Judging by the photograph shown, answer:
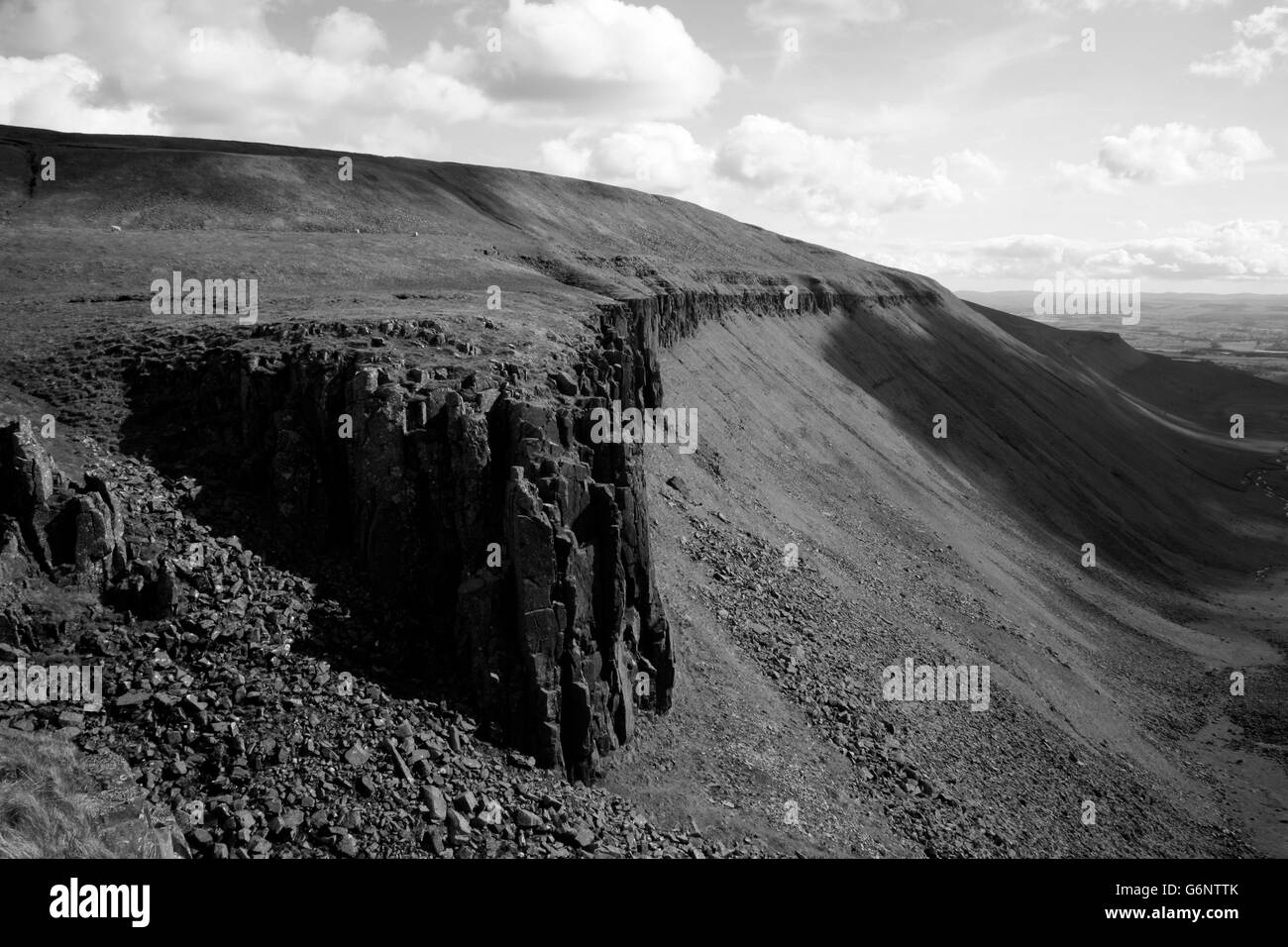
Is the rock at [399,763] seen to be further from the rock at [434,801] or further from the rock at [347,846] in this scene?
the rock at [347,846]

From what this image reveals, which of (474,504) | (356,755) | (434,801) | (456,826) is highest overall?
(474,504)

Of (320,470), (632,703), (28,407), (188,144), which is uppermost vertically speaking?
(188,144)

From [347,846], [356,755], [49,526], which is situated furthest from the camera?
[49,526]

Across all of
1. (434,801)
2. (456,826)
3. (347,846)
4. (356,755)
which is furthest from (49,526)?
(456,826)

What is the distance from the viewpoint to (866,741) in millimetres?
26156

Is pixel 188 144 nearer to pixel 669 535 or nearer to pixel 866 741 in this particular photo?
pixel 669 535

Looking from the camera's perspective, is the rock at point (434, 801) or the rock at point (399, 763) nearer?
the rock at point (434, 801)

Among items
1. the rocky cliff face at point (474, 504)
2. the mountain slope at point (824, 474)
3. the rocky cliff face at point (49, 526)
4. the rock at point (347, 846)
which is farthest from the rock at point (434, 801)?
the rocky cliff face at point (49, 526)

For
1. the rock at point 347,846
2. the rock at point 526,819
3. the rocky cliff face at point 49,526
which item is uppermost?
the rocky cliff face at point 49,526

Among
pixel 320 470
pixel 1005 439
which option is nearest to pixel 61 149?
pixel 320 470

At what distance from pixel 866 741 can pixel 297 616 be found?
17.4 m

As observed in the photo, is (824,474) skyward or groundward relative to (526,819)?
skyward

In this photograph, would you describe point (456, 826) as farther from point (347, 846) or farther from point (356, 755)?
point (356, 755)
